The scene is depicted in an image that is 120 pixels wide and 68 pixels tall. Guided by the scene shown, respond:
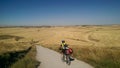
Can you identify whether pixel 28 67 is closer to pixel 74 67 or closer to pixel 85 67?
pixel 74 67

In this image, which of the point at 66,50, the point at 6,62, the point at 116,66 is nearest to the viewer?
the point at 116,66

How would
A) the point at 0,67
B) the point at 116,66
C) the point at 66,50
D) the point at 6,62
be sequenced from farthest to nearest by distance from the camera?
the point at 6,62, the point at 0,67, the point at 66,50, the point at 116,66

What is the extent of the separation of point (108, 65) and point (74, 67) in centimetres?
199

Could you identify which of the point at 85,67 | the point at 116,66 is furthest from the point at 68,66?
the point at 116,66

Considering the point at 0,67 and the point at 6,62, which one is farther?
the point at 6,62

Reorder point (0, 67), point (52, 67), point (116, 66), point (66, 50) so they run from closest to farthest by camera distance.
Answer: point (116, 66), point (52, 67), point (66, 50), point (0, 67)

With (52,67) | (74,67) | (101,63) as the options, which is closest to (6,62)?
(52,67)

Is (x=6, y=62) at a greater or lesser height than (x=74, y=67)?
lesser

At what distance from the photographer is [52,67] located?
10.4 metres

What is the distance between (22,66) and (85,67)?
12.6 feet

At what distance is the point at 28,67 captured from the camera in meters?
10.3

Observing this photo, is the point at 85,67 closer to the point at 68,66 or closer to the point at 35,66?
the point at 68,66

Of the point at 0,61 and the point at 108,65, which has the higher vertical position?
the point at 108,65

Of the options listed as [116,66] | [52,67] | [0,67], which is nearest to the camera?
[116,66]
